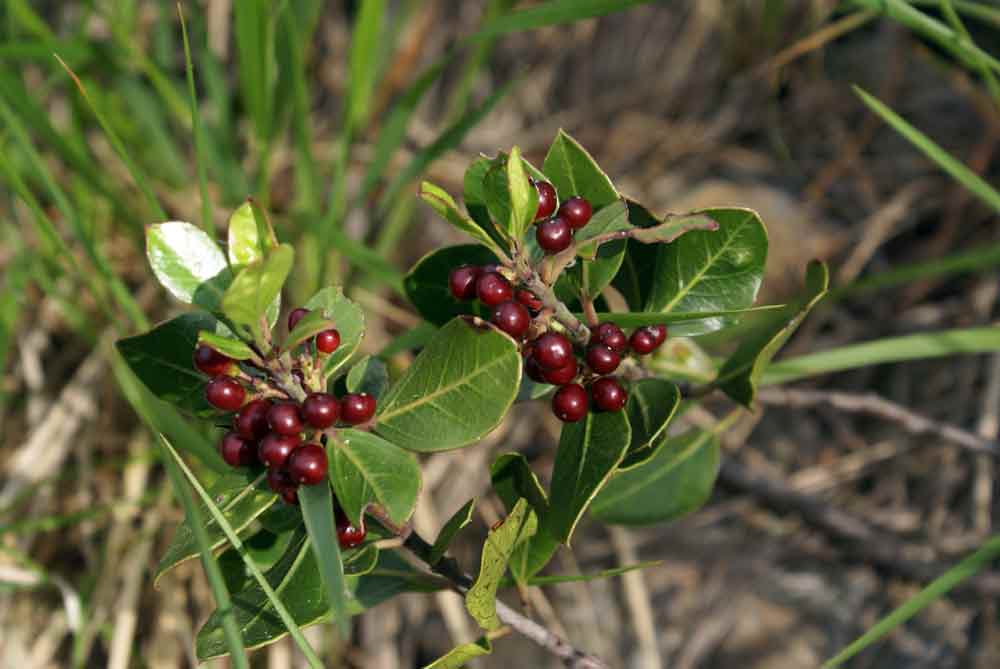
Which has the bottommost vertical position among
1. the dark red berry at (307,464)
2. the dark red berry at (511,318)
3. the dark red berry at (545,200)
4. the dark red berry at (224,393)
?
the dark red berry at (307,464)

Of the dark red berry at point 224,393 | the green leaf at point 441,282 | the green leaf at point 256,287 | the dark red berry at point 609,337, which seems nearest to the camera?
the green leaf at point 256,287

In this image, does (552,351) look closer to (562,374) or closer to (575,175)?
(562,374)

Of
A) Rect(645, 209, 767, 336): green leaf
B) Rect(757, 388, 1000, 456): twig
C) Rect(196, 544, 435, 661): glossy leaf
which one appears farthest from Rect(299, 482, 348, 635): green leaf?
Rect(757, 388, 1000, 456): twig

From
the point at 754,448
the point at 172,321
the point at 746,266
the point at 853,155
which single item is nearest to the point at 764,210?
the point at 853,155

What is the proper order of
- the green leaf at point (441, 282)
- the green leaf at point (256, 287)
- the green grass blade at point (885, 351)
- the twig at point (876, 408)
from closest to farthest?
1. the green leaf at point (256, 287)
2. the green leaf at point (441, 282)
3. the green grass blade at point (885, 351)
4. the twig at point (876, 408)

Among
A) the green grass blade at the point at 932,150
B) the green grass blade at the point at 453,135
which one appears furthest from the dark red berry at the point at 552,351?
the green grass blade at the point at 453,135

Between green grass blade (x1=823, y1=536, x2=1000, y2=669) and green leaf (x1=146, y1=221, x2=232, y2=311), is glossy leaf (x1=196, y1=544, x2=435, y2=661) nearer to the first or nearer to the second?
green leaf (x1=146, y1=221, x2=232, y2=311)

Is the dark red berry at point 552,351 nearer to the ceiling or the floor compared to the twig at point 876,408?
nearer to the ceiling

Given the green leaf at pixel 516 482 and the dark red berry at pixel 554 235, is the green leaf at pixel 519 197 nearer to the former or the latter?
the dark red berry at pixel 554 235
